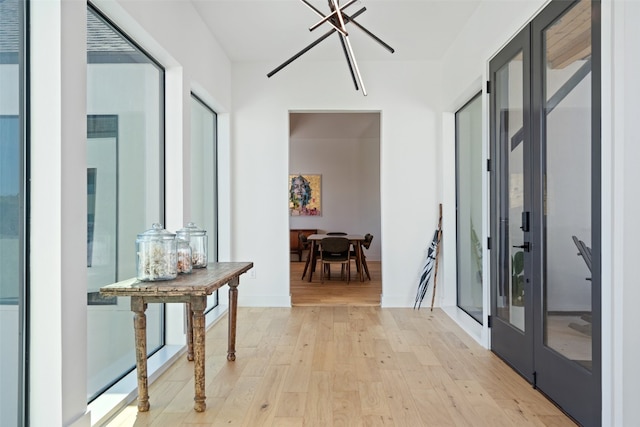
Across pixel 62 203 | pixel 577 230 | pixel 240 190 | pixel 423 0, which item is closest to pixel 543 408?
pixel 577 230

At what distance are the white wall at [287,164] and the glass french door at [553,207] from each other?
6.14 ft

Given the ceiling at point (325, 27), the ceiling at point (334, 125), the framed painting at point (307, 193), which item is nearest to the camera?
the ceiling at point (325, 27)

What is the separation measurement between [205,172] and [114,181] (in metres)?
2.02

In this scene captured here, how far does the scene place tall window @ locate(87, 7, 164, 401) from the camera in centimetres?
242

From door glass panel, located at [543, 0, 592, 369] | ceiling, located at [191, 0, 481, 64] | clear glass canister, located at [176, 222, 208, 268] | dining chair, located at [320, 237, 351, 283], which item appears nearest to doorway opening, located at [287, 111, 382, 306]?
dining chair, located at [320, 237, 351, 283]

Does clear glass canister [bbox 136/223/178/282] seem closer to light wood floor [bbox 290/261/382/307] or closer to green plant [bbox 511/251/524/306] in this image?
green plant [bbox 511/251/524/306]

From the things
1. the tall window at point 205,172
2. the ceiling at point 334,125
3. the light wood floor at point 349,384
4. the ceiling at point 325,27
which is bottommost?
the light wood floor at point 349,384

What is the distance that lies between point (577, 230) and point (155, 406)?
255 cm

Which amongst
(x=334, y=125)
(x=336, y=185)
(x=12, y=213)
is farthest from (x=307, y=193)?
(x=12, y=213)

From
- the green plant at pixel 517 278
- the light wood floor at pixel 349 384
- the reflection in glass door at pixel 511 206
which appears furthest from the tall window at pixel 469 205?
the green plant at pixel 517 278

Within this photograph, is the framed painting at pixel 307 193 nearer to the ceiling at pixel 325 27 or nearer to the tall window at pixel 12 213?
the ceiling at pixel 325 27

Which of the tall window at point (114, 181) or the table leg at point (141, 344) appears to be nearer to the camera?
the table leg at point (141, 344)

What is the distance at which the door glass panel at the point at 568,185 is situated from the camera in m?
2.18

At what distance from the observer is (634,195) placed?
185 cm
